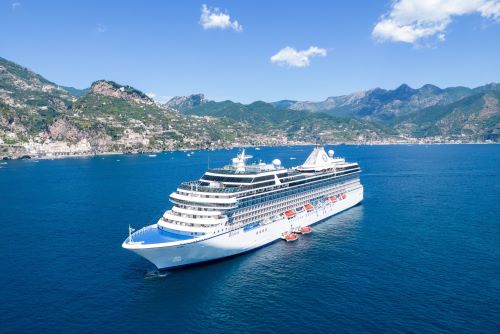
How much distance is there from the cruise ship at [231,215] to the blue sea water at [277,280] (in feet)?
10.2

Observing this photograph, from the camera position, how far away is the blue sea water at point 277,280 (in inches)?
1892

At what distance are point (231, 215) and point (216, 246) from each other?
640 centimetres

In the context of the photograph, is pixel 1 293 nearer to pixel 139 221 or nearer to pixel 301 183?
pixel 139 221

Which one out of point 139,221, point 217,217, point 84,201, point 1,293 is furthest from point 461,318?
point 84,201

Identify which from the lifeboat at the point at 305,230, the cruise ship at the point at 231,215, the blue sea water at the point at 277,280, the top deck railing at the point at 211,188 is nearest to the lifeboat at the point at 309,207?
the cruise ship at the point at 231,215

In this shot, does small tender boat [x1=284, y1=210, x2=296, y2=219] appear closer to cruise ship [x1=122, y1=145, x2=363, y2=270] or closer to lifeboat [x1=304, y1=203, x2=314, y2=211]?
cruise ship [x1=122, y1=145, x2=363, y2=270]

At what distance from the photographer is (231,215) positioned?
222 feet

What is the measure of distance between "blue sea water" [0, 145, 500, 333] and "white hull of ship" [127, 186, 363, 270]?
189cm

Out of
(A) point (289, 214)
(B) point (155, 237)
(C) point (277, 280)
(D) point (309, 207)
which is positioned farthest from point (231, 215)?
(D) point (309, 207)

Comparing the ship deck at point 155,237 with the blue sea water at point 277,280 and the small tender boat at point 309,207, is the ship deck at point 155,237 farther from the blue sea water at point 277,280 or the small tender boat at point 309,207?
the small tender boat at point 309,207

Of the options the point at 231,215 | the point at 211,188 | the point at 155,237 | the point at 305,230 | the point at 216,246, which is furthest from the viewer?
the point at 305,230

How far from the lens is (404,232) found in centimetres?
8488

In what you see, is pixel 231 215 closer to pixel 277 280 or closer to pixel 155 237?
pixel 155 237

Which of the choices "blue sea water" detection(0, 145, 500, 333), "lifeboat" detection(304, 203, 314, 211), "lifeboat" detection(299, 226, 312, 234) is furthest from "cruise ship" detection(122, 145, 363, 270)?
"blue sea water" detection(0, 145, 500, 333)
